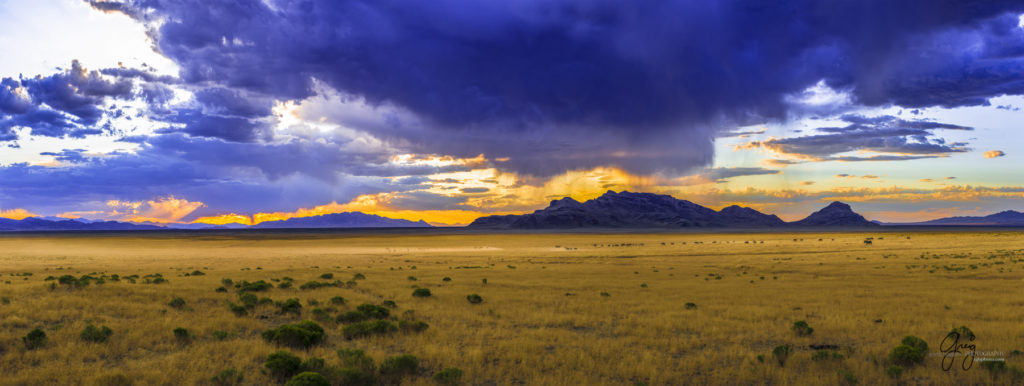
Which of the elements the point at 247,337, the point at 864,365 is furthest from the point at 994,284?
the point at 247,337

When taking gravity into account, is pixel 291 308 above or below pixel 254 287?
below

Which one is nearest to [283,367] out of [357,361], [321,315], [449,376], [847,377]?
[357,361]

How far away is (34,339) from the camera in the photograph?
14008 mm

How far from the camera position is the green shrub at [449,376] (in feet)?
37.3

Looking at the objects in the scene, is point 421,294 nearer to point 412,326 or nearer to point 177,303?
point 412,326

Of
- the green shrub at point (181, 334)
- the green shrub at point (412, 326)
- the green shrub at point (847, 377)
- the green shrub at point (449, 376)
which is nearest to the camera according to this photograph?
the green shrub at point (847, 377)

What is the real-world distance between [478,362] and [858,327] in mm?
12473

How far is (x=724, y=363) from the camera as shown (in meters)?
12.9

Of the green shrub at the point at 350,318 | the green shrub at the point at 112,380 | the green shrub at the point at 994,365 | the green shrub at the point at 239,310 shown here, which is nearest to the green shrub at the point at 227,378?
the green shrub at the point at 112,380

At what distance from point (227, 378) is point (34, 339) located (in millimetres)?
6840

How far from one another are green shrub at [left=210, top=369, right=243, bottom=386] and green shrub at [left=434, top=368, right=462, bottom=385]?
4186mm

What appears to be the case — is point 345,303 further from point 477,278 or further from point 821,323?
point 821,323

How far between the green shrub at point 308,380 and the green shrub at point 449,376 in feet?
7.25

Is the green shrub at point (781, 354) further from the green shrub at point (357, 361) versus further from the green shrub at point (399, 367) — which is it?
the green shrub at point (357, 361)
